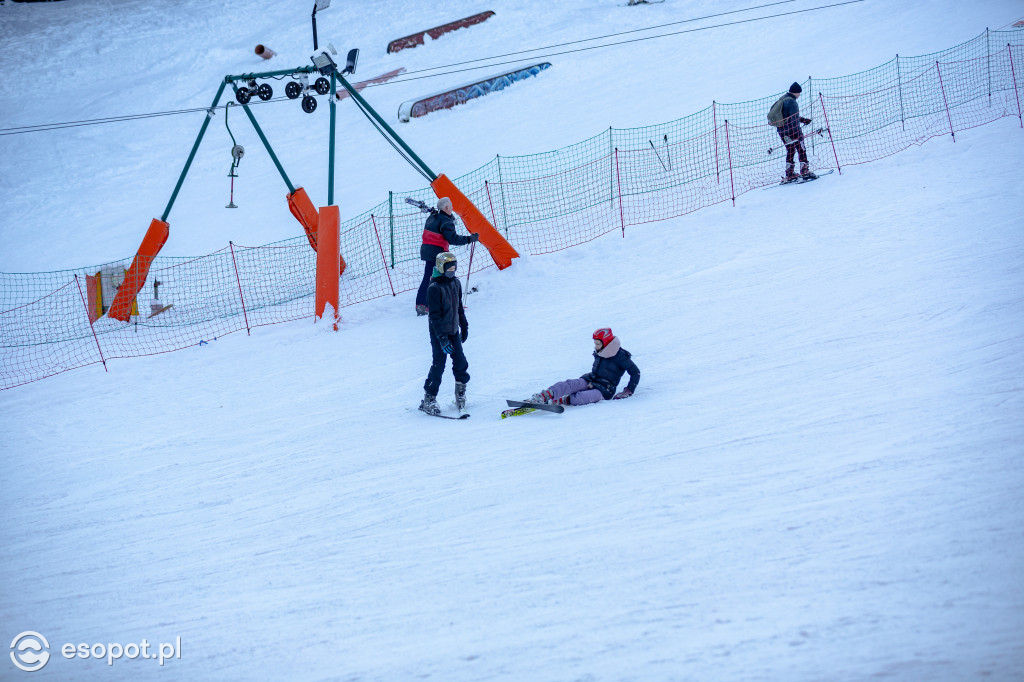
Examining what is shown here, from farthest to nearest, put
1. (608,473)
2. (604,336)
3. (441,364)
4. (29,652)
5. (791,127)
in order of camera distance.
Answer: (791,127) < (441,364) < (604,336) < (608,473) < (29,652)

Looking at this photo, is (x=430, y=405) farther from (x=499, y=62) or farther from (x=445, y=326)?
(x=499, y=62)

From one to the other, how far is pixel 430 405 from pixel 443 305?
112 centimetres

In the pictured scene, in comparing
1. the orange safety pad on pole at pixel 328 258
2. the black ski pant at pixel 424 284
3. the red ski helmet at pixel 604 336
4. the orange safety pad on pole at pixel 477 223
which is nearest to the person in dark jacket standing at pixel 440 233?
the black ski pant at pixel 424 284

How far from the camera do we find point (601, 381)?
7.27 m

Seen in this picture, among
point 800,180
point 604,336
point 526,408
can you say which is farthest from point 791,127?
point 526,408

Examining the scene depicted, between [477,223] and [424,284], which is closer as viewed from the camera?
[424,284]

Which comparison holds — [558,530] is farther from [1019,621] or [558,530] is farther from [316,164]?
[316,164]

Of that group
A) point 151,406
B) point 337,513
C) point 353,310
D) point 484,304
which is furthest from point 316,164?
point 337,513

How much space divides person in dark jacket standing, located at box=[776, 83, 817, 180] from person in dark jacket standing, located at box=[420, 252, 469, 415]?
269 inches

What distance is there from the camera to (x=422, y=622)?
169 inches

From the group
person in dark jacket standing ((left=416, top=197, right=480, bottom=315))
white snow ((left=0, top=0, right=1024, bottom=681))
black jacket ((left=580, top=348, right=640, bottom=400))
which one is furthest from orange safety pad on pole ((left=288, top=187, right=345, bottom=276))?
black jacket ((left=580, top=348, right=640, bottom=400))

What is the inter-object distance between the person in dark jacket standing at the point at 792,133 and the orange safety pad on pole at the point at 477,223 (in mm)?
4500

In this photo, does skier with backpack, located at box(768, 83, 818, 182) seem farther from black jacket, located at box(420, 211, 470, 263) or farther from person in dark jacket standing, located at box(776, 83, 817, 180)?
black jacket, located at box(420, 211, 470, 263)

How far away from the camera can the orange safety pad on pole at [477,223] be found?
11.0m
